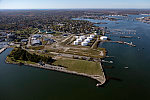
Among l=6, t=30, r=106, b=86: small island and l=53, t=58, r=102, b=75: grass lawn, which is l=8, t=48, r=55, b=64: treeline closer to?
l=6, t=30, r=106, b=86: small island

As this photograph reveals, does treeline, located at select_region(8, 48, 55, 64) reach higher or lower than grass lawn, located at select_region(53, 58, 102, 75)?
higher

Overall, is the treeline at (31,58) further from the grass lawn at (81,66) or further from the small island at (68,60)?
the grass lawn at (81,66)

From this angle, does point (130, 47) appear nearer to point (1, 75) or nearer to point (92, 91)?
point (92, 91)

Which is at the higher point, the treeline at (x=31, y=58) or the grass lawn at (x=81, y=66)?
the treeline at (x=31, y=58)

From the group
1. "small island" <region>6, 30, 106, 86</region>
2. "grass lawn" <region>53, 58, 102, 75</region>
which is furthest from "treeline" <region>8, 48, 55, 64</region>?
"grass lawn" <region>53, 58, 102, 75</region>

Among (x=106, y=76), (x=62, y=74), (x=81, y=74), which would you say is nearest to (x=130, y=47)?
(x=106, y=76)

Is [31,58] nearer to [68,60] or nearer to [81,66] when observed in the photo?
[68,60]

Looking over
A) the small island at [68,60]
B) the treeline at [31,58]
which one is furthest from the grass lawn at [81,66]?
the treeline at [31,58]

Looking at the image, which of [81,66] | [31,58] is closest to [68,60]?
[81,66]

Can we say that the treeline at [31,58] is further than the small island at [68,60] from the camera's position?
Yes
